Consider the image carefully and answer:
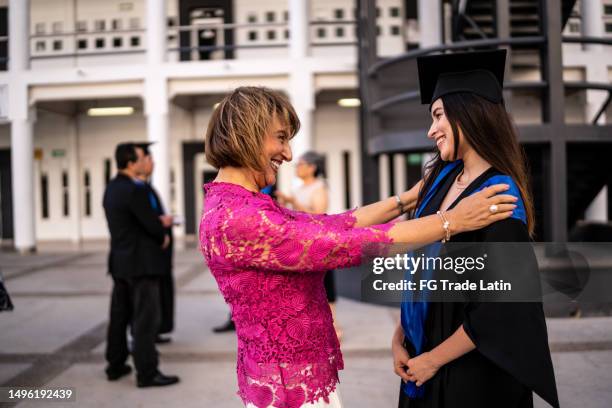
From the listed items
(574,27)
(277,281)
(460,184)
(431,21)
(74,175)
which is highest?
(574,27)

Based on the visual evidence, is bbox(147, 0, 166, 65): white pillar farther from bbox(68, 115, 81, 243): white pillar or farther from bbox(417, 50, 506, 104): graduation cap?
bbox(417, 50, 506, 104): graduation cap

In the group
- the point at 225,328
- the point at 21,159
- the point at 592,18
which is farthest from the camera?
the point at 21,159

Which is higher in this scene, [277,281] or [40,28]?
[40,28]

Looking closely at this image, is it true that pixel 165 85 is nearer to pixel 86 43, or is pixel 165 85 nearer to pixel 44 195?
pixel 86 43

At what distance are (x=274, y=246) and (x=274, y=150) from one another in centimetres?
30

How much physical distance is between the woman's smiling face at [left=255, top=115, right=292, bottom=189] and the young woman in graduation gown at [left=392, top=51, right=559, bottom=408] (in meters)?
0.49

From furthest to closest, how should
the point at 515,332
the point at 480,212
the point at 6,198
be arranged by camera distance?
the point at 6,198, the point at 515,332, the point at 480,212

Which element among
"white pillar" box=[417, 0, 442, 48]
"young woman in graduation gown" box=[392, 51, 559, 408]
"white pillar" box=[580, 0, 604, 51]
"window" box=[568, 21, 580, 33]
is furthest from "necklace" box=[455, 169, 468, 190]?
"window" box=[568, 21, 580, 33]

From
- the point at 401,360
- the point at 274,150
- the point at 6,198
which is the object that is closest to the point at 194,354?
the point at 401,360

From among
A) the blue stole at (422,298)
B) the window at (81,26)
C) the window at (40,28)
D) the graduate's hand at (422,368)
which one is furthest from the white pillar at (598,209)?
the window at (40,28)

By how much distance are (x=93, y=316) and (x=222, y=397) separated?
3331mm

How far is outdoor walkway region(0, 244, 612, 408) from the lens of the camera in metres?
3.79

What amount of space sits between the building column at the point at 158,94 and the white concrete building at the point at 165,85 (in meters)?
0.02

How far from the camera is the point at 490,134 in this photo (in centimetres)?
162
